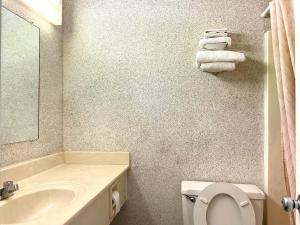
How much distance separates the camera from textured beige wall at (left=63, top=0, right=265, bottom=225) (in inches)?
74.2

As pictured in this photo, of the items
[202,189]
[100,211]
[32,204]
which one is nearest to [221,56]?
[202,189]

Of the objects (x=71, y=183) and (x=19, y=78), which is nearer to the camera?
(x=71, y=183)

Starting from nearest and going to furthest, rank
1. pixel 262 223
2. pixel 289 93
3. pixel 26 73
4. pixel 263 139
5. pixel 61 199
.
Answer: pixel 289 93 → pixel 61 199 → pixel 26 73 → pixel 262 223 → pixel 263 139

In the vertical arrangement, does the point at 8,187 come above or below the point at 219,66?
below

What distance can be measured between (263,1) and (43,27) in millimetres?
1575

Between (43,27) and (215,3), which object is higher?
(215,3)

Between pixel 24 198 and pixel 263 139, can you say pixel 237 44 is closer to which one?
pixel 263 139

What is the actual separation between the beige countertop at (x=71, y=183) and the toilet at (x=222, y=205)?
0.53 metres

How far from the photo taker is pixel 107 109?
2004mm

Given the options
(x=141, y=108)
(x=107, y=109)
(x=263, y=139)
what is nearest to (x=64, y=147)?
(x=107, y=109)

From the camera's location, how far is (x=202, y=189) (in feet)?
5.62

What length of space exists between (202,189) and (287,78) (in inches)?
35.1

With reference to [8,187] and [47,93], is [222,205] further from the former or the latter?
[47,93]

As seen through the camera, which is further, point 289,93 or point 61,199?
point 61,199
